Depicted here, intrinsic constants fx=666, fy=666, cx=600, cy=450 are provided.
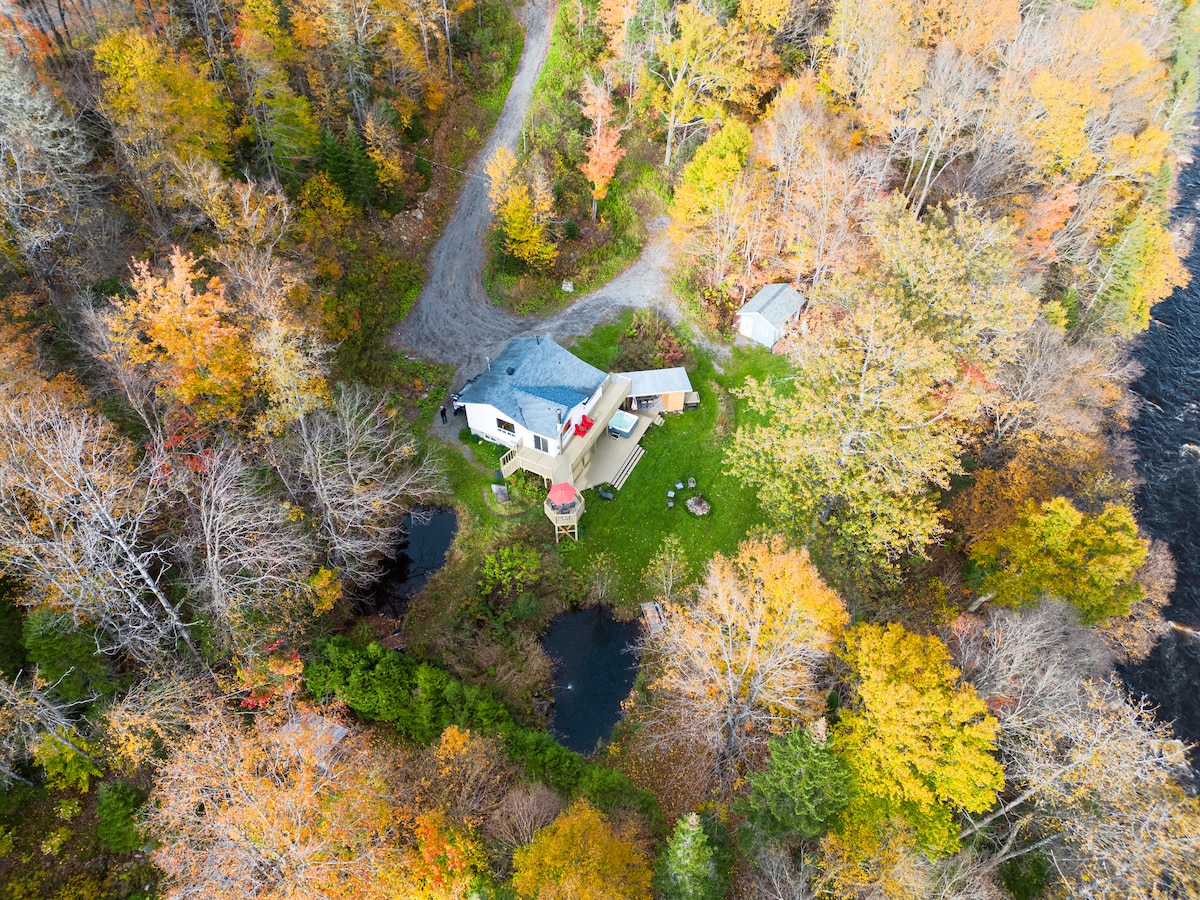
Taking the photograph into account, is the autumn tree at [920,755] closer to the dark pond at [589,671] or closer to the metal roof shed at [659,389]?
the dark pond at [589,671]

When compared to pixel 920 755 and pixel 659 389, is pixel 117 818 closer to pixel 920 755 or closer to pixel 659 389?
pixel 920 755

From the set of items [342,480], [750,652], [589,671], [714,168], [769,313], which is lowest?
[589,671]

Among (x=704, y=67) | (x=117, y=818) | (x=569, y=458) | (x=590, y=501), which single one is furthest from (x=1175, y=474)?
(x=117, y=818)

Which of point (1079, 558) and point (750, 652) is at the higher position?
point (1079, 558)

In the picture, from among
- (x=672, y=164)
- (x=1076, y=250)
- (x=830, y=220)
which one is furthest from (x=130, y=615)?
(x=1076, y=250)

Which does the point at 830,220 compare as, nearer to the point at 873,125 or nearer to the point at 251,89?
the point at 873,125
